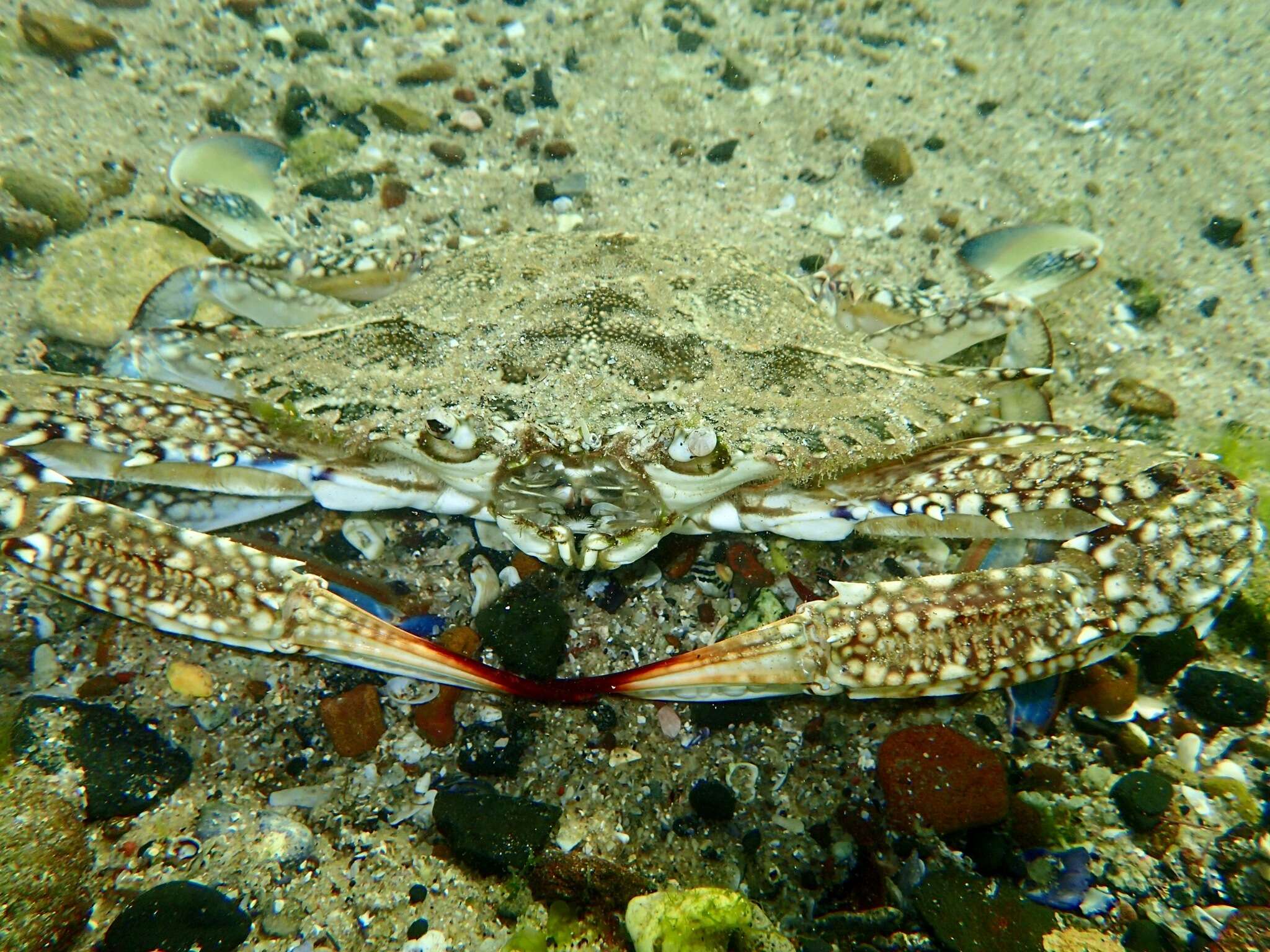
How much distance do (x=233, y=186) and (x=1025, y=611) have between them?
463 cm

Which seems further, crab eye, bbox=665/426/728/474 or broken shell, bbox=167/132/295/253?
broken shell, bbox=167/132/295/253

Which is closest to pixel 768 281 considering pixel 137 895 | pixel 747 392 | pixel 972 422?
pixel 747 392

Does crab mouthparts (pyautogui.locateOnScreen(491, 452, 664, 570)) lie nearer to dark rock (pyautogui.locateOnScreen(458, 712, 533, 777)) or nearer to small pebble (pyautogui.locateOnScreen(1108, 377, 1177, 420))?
dark rock (pyautogui.locateOnScreen(458, 712, 533, 777))

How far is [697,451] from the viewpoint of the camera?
225 cm

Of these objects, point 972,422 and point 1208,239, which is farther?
point 1208,239

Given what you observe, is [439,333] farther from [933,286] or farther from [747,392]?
[933,286]

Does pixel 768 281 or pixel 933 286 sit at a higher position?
pixel 933 286

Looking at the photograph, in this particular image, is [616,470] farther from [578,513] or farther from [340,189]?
[340,189]

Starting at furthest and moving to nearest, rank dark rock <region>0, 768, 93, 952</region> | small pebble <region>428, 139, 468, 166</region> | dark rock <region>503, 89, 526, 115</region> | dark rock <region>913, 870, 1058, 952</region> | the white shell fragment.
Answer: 1. dark rock <region>503, 89, 526, 115</region>
2. small pebble <region>428, 139, 468, 166</region>
3. the white shell fragment
4. dark rock <region>913, 870, 1058, 952</region>
5. dark rock <region>0, 768, 93, 952</region>

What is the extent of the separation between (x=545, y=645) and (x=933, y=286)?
317 centimetres

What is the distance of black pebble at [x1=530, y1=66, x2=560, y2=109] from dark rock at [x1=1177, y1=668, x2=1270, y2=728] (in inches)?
194

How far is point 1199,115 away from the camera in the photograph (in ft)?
16.8

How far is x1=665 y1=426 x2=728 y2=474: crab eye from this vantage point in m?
2.22

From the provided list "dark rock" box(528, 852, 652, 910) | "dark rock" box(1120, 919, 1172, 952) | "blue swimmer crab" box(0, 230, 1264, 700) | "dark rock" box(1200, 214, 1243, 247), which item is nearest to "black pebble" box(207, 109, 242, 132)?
"blue swimmer crab" box(0, 230, 1264, 700)
